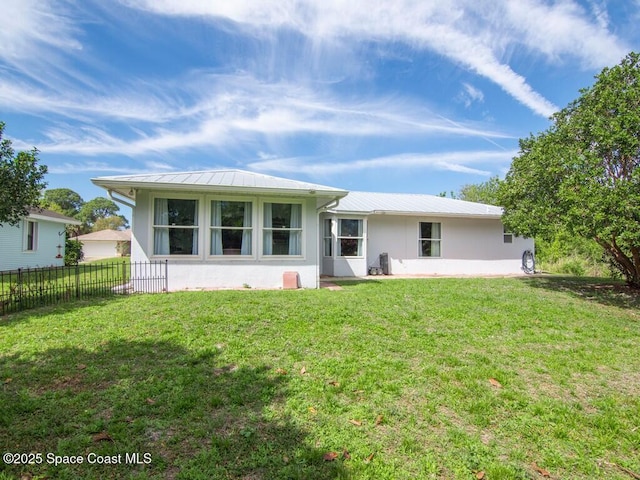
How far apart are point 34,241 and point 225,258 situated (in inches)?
581

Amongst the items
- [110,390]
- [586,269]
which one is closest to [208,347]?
[110,390]

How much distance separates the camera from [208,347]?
448cm

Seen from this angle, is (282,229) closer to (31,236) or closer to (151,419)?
(151,419)

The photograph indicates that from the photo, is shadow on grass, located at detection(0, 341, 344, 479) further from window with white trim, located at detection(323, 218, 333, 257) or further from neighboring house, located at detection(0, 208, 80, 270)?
neighboring house, located at detection(0, 208, 80, 270)

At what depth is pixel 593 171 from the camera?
7723 millimetres

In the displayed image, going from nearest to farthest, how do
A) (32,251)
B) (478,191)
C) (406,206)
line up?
(406,206) < (32,251) < (478,191)

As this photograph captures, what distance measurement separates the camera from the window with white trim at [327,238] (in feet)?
44.8

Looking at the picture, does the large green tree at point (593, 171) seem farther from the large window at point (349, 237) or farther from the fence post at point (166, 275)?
the fence post at point (166, 275)

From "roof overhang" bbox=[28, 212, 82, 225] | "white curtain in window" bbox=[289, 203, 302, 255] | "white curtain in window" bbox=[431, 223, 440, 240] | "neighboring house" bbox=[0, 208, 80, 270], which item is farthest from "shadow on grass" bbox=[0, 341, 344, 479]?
"roof overhang" bbox=[28, 212, 82, 225]

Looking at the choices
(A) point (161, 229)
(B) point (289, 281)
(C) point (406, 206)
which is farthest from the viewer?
(C) point (406, 206)

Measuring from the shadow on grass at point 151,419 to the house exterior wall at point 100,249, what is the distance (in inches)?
1576

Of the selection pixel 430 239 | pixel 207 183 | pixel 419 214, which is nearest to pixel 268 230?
pixel 207 183

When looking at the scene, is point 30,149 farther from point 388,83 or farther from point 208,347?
point 388,83

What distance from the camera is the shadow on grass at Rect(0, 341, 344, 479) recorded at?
7.53 ft
